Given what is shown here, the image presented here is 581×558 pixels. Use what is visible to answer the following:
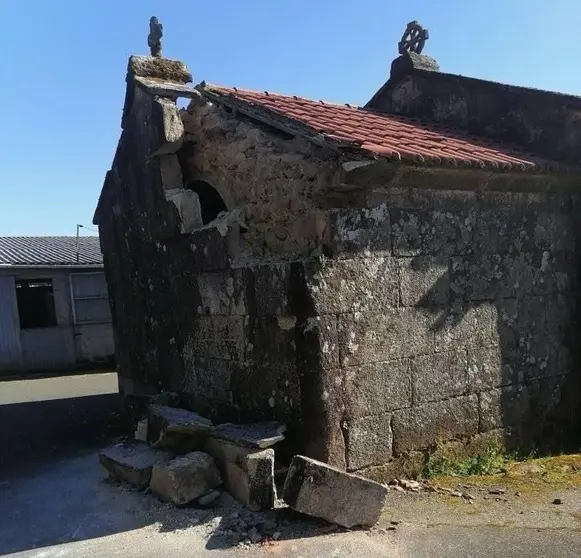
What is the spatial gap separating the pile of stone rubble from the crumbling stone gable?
461mm

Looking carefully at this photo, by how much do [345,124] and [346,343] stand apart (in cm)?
223

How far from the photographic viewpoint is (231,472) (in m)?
4.32

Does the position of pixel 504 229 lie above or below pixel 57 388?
above

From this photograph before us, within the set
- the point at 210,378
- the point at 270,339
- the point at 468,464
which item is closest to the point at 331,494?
the point at 270,339

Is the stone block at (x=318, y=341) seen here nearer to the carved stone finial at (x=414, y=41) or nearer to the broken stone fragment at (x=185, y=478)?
the broken stone fragment at (x=185, y=478)

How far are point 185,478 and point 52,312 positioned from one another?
13647 millimetres

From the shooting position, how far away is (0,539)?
13.4 feet

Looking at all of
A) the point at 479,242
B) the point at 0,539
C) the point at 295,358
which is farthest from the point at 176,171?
the point at 0,539

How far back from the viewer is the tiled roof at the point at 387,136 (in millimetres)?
4559

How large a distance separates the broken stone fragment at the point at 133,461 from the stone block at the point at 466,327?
2609 mm

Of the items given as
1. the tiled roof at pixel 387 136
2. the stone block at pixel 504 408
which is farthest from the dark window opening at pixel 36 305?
the stone block at pixel 504 408

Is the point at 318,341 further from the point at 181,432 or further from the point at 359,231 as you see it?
the point at 181,432

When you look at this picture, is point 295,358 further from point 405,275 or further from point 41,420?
point 41,420

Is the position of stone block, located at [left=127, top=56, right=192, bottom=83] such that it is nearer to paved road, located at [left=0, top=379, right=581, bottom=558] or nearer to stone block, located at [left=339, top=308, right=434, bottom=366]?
stone block, located at [left=339, top=308, right=434, bottom=366]
